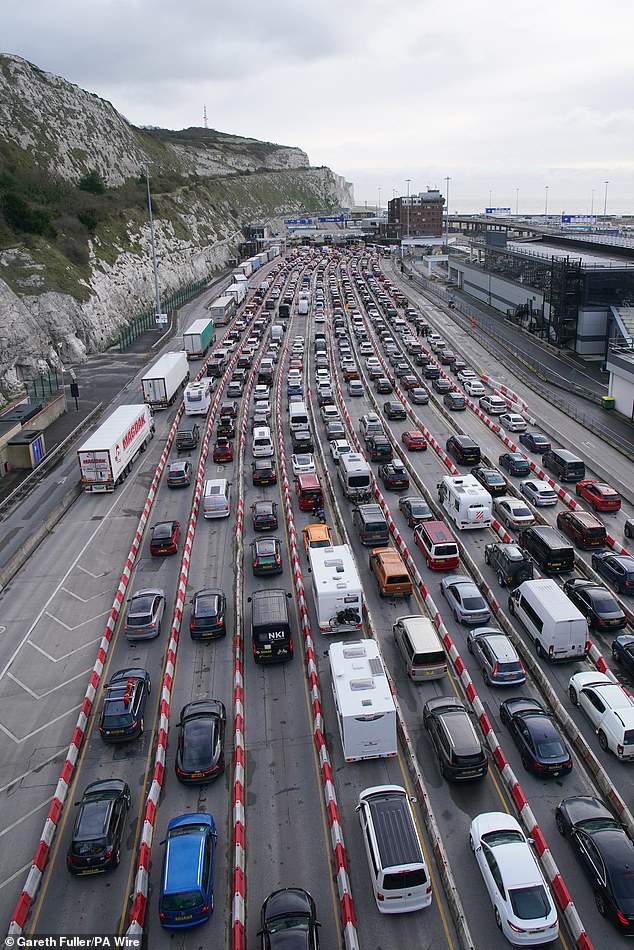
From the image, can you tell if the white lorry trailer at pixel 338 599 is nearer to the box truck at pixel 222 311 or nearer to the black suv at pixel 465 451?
the black suv at pixel 465 451

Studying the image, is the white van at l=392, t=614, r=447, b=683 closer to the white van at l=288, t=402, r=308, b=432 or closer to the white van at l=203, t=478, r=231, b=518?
the white van at l=203, t=478, r=231, b=518

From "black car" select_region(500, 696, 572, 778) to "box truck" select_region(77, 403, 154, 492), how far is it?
86.8 ft

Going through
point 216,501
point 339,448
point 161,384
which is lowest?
point 216,501

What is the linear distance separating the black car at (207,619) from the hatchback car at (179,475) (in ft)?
46.8

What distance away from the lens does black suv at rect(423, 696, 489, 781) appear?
17.4 meters

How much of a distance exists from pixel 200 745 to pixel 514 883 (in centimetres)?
860

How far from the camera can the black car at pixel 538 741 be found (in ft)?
58.0

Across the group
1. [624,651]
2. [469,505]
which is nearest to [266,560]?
[469,505]

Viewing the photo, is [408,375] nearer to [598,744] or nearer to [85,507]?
[85,507]

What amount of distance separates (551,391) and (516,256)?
120 feet

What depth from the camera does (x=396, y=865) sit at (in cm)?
1412

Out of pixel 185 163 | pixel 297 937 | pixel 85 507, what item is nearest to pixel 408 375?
pixel 85 507

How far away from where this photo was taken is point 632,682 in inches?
838

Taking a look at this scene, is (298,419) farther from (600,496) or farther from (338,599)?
(338,599)
